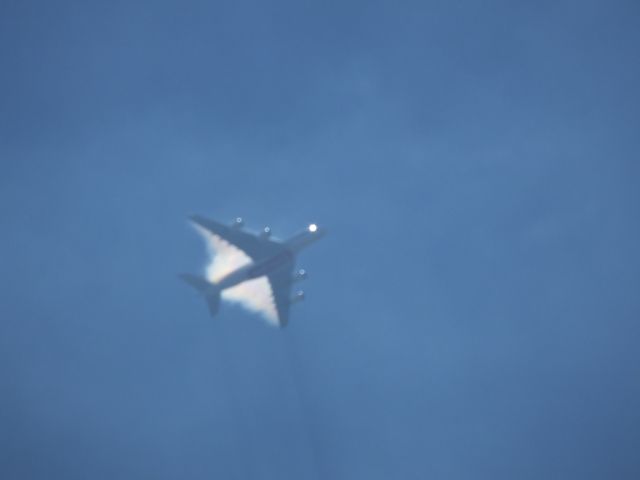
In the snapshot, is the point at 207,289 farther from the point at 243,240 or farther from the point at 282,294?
the point at 282,294

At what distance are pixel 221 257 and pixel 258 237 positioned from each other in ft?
25.9

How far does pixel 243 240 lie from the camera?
339ft

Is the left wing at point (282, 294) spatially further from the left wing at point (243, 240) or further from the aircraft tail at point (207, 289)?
the aircraft tail at point (207, 289)

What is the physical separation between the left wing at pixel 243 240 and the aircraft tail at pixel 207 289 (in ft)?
25.5

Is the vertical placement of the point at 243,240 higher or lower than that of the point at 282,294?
higher

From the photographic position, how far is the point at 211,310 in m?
103

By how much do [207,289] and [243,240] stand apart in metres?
9.89

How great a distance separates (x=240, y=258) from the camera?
342ft

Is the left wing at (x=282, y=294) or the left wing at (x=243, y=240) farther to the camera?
the left wing at (x=282, y=294)

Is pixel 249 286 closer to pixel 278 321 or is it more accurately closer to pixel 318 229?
pixel 278 321

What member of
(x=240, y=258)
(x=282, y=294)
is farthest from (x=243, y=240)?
(x=282, y=294)

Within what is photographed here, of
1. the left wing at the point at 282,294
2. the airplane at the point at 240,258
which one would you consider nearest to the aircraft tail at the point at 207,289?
the airplane at the point at 240,258

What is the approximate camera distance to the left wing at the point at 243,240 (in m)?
101

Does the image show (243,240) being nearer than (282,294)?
Yes
